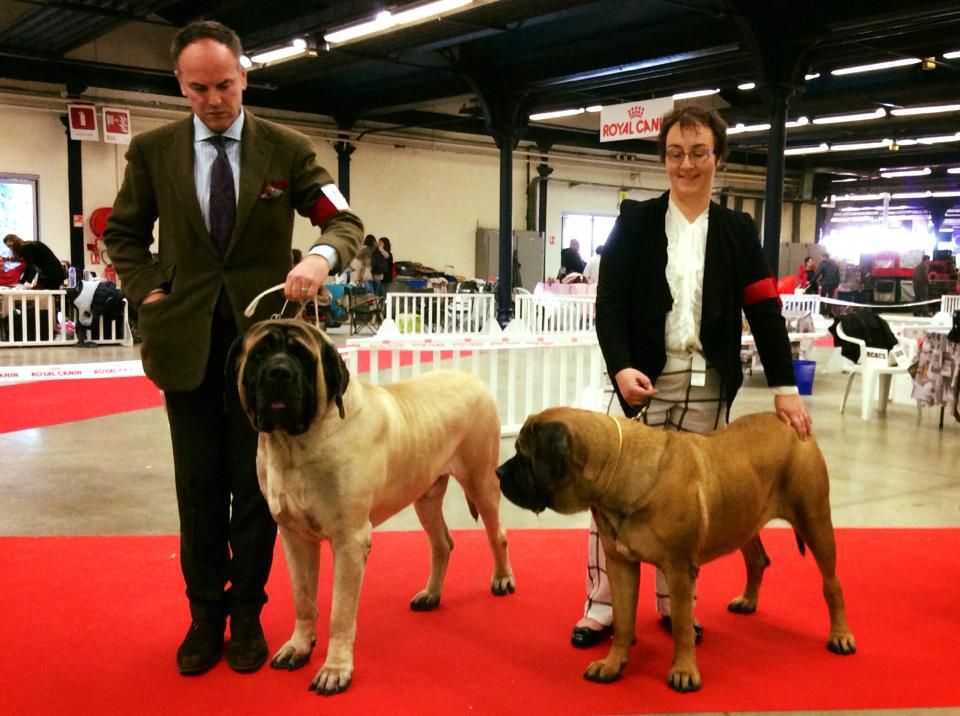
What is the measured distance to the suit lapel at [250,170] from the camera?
2486mm

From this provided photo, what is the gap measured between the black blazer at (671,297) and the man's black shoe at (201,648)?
4.73 ft

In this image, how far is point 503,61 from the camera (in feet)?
44.4

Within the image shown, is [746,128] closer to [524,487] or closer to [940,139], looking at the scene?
[940,139]

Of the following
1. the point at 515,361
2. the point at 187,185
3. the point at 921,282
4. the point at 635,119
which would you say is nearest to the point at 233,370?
the point at 187,185

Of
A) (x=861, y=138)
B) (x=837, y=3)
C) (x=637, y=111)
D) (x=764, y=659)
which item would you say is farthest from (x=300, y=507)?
(x=861, y=138)

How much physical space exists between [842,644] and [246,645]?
6.09 feet

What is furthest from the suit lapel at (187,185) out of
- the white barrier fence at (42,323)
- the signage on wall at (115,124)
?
the signage on wall at (115,124)

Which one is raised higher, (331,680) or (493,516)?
(493,516)

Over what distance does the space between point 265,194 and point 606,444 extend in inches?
47.8

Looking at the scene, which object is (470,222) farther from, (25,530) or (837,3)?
(25,530)

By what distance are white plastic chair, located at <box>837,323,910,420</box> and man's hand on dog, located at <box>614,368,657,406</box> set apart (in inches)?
231

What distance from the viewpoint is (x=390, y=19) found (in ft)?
34.0

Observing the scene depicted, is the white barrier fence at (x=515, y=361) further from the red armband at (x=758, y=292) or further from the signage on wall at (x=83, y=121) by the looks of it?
the signage on wall at (x=83, y=121)

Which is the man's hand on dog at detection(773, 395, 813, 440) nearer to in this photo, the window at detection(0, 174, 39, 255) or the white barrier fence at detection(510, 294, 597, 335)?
the white barrier fence at detection(510, 294, 597, 335)
